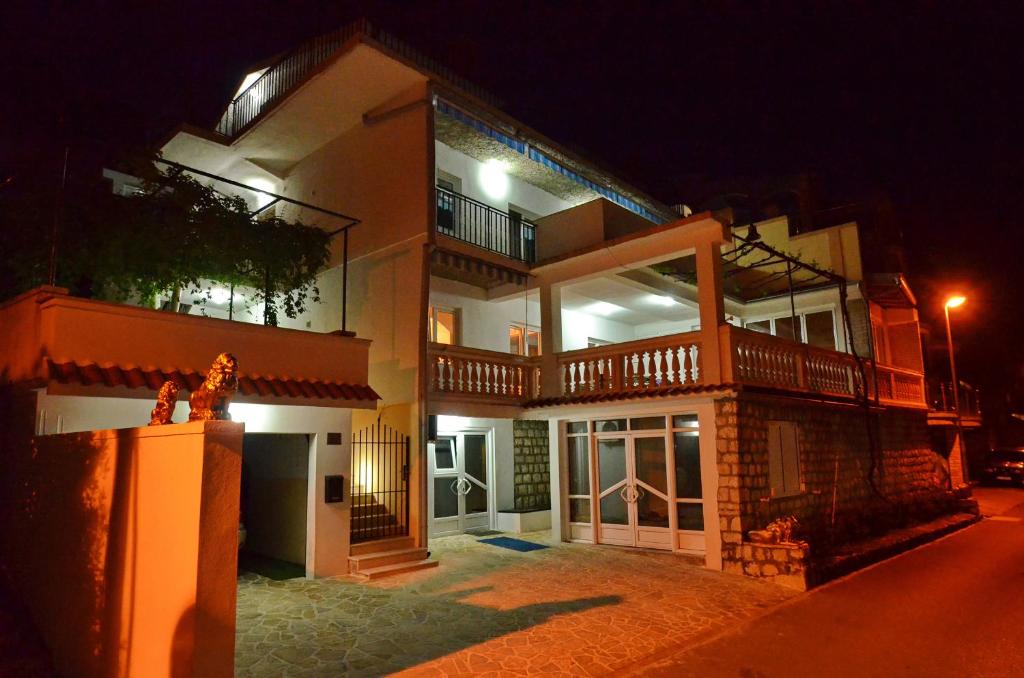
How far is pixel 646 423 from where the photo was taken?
484 inches

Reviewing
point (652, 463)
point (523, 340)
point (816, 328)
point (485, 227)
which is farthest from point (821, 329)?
point (485, 227)

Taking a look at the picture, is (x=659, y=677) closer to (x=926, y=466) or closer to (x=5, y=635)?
(x=5, y=635)

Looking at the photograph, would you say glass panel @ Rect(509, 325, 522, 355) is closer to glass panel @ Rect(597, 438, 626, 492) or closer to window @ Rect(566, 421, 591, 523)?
window @ Rect(566, 421, 591, 523)

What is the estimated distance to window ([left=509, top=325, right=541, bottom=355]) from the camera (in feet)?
53.4

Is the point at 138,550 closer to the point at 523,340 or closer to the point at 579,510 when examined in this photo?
the point at 579,510

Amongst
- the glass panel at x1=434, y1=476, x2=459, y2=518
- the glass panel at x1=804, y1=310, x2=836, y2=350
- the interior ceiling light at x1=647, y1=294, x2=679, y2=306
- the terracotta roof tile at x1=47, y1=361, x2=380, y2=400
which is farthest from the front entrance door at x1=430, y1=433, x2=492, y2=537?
the glass panel at x1=804, y1=310, x2=836, y2=350

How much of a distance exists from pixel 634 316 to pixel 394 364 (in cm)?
860

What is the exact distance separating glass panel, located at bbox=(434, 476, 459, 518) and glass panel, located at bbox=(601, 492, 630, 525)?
3449mm

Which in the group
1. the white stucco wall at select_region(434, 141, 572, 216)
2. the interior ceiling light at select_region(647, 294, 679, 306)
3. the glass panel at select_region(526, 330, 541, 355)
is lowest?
the glass panel at select_region(526, 330, 541, 355)

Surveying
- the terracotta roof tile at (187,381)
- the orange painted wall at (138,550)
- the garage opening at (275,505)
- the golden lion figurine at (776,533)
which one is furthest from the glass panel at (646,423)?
the orange painted wall at (138,550)

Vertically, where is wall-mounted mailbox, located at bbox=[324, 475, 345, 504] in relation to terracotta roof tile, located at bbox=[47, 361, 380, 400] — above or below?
below

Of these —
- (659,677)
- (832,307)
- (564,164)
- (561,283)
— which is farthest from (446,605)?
(832,307)

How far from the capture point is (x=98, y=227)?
992 cm

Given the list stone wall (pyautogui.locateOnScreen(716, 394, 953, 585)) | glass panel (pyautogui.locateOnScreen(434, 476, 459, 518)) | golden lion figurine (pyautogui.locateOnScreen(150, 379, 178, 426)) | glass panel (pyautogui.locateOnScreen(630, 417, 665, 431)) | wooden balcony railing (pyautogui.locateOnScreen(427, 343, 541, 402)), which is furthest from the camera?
glass panel (pyautogui.locateOnScreen(434, 476, 459, 518))
